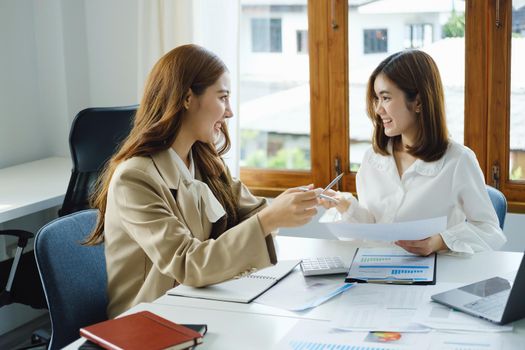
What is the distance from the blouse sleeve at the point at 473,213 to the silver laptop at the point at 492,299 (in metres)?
0.32

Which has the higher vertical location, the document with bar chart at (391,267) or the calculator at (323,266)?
the calculator at (323,266)

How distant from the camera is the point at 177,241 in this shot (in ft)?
6.17

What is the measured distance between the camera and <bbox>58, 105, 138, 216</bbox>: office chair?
10.0 ft

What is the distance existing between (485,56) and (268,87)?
1041 millimetres

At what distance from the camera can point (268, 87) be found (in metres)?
3.74

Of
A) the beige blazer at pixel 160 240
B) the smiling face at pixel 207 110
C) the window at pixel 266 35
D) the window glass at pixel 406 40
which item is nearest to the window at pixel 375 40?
the window glass at pixel 406 40

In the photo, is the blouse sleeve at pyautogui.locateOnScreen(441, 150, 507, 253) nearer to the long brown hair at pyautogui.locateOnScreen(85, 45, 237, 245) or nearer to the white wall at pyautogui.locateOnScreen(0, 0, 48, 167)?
the long brown hair at pyautogui.locateOnScreen(85, 45, 237, 245)

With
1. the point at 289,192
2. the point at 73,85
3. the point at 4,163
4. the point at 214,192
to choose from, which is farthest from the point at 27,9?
the point at 289,192

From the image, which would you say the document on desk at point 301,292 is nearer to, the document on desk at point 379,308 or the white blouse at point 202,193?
the document on desk at point 379,308

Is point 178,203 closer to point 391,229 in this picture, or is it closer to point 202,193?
point 202,193

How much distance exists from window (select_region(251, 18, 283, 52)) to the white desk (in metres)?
1.75

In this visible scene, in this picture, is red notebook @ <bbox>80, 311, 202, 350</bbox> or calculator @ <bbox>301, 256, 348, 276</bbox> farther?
calculator @ <bbox>301, 256, 348, 276</bbox>

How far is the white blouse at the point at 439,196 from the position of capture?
228 centimetres

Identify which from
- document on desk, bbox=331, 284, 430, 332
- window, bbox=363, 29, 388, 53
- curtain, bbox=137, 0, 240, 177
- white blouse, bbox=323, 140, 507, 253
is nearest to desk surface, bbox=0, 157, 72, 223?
curtain, bbox=137, 0, 240, 177
